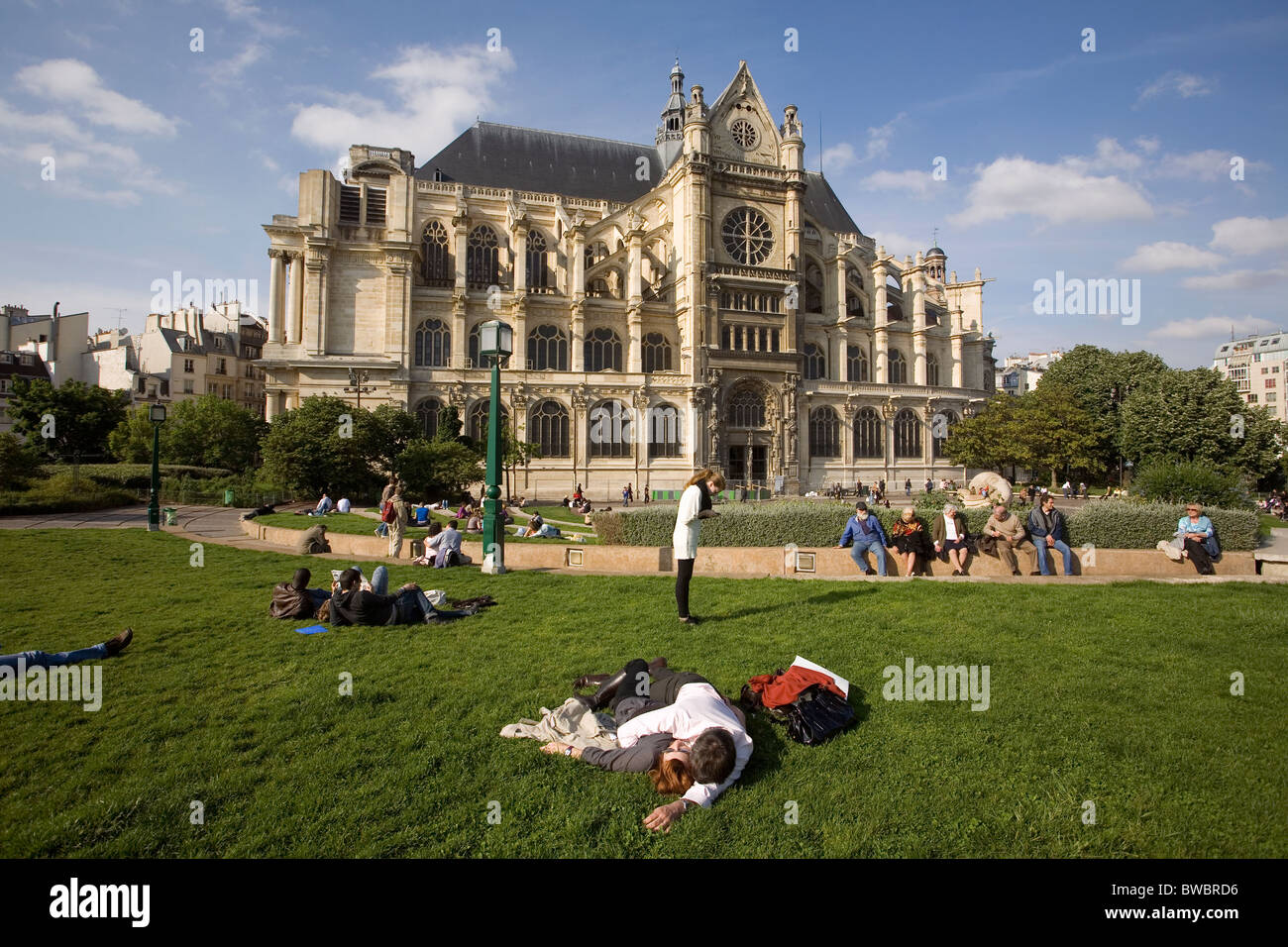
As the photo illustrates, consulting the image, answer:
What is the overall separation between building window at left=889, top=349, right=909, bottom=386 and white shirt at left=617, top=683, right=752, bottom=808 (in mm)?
49212

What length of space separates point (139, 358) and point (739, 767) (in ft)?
241

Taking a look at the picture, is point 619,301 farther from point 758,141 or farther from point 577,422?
point 758,141

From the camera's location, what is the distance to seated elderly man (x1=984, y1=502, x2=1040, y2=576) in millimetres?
10773

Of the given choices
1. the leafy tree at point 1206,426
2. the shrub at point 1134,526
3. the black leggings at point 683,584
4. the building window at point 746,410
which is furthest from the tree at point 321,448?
the leafy tree at point 1206,426

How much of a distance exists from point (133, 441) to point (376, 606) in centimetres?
4319

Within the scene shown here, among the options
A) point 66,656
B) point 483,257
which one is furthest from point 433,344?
point 66,656

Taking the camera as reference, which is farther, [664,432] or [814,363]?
[814,363]

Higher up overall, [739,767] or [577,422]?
[577,422]

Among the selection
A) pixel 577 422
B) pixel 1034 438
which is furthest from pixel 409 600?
pixel 1034 438

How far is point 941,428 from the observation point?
4778 centimetres

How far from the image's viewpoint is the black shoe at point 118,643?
6.14 metres

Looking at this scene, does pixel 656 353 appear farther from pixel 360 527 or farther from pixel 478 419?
pixel 360 527

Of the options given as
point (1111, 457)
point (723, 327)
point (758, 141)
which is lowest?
point (1111, 457)
